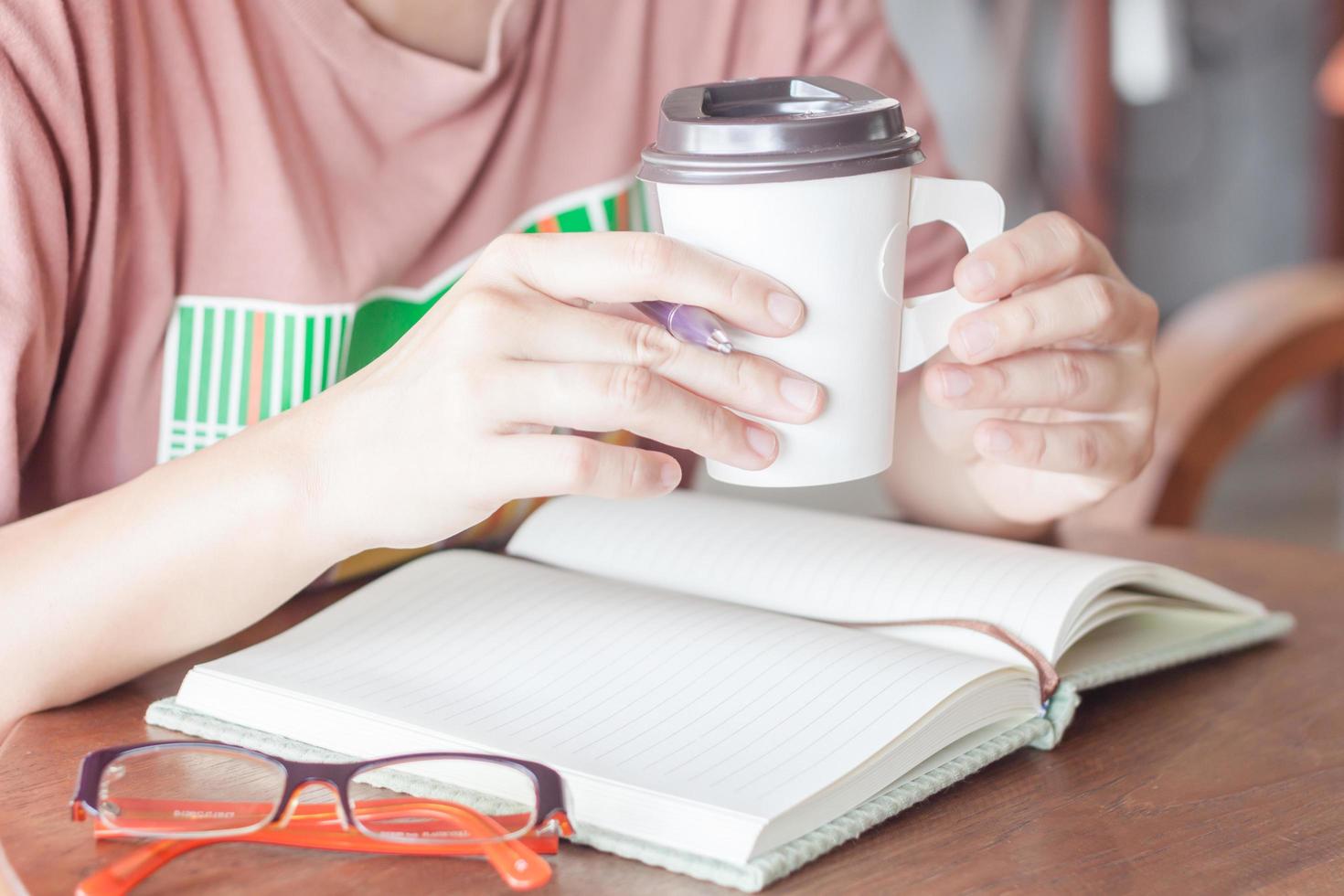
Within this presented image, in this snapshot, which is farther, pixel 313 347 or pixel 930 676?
pixel 313 347

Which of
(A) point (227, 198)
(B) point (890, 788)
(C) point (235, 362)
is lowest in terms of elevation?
(B) point (890, 788)

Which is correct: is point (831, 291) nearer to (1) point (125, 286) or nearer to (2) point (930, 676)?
(2) point (930, 676)

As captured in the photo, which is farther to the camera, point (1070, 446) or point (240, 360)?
point (240, 360)

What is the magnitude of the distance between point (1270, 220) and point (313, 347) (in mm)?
3465

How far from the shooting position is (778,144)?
0.55 metres

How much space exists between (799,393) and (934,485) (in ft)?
1.45

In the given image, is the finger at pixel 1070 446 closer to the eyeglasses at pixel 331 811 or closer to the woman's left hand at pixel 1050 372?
the woman's left hand at pixel 1050 372

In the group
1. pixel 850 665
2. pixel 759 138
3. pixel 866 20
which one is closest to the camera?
pixel 759 138

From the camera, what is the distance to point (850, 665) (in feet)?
2.18

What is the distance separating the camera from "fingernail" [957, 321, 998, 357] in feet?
2.29

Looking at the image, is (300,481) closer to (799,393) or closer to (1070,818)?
(799,393)

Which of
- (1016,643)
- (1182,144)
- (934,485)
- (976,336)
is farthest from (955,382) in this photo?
(1182,144)

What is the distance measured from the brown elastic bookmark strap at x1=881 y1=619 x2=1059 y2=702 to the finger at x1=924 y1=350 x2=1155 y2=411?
119mm

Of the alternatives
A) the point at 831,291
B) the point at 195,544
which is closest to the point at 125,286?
the point at 195,544
